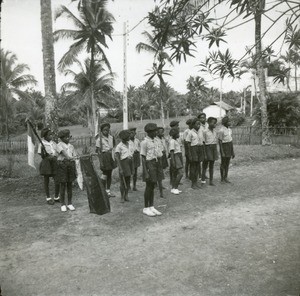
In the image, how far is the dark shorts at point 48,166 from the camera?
24.8 ft

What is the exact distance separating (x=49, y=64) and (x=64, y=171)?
3309 millimetres

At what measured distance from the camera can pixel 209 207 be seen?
23.8 ft

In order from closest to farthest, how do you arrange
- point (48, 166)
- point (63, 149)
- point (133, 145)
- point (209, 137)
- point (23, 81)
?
point (63, 149) < point (48, 166) < point (133, 145) < point (209, 137) < point (23, 81)

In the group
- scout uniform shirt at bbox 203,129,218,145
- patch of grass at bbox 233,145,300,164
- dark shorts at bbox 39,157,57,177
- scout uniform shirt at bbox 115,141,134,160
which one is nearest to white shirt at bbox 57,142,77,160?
dark shorts at bbox 39,157,57,177

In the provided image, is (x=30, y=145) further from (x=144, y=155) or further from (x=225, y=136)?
(x=225, y=136)

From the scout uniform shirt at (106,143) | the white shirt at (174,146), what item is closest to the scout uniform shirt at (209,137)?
A: the white shirt at (174,146)

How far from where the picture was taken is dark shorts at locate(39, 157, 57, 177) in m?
7.55

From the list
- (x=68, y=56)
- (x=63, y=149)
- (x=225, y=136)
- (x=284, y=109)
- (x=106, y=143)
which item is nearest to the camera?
(x=63, y=149)

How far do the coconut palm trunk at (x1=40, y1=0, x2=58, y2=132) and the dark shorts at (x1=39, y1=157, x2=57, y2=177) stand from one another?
5.13 feet

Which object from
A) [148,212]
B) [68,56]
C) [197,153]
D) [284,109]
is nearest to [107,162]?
[148,212]

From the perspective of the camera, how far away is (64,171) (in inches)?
275

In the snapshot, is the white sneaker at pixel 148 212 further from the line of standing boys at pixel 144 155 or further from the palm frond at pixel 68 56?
the palm frond at pixel 68 56

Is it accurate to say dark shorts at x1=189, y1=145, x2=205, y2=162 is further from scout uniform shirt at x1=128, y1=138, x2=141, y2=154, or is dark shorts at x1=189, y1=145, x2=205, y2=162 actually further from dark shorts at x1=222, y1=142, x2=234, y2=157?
scout uniform shirt at x1=128, y1=138, x2=141, y2=154

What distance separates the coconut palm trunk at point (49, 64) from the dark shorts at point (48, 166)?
1563mm
